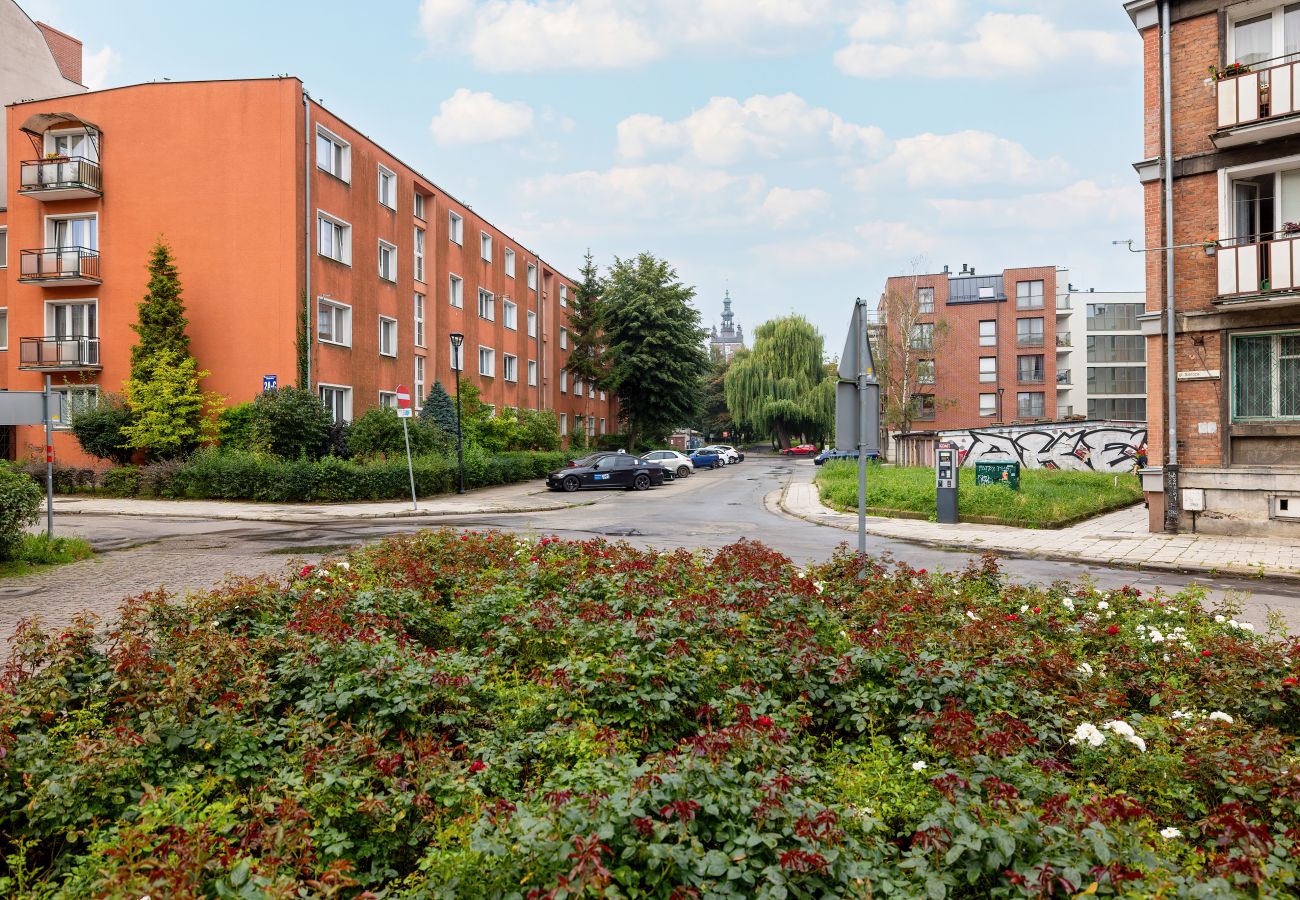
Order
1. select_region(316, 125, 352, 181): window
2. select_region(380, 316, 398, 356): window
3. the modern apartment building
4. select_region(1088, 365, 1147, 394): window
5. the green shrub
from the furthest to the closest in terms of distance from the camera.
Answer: select_region(1088, 365, 1147, 394): window < select_region(380, 316, 398, 356): window < select_region(316, 125, 352, 181): window < the modern apartment building < the green shrub

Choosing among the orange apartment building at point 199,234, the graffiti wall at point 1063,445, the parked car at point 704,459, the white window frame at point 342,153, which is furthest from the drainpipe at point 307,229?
the parked car at point 704,459

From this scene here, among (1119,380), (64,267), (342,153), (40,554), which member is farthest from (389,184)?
(1119,380)

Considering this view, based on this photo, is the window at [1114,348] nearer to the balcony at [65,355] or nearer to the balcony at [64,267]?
the balcony at [64,267]

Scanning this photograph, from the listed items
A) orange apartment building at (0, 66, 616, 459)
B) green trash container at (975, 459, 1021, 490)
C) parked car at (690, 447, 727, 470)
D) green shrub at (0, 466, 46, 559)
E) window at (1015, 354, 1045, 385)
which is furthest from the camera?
window at (1015, 354, 1045, 385)

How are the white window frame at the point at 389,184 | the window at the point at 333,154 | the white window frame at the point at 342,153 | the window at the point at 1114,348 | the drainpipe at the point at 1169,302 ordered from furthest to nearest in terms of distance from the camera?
the window at the point at 1114,348
the white window frame at the point at 389,184
the window at the point at 333,154
the white window frame at the point at 342,153
the drainpipe at the point at 1169,302

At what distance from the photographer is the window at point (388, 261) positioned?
3134 centimetres

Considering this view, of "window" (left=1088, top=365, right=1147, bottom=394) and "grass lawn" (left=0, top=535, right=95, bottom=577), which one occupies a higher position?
"window" (left=1088, top=365, right=1147, bottom=394)

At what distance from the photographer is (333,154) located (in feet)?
91.6

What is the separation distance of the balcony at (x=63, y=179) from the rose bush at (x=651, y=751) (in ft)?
90.2

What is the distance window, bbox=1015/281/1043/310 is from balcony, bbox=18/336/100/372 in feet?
203

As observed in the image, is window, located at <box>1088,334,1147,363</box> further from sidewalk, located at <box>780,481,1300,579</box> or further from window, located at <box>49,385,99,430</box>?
window, located at <box>49,385,99,430</box>

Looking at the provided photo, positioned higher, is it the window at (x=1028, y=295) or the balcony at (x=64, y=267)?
the window at (x=1028, y=295)

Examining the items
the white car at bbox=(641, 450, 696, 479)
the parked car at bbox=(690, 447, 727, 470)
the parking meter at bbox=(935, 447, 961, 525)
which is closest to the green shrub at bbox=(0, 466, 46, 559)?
the parking meter at bbox=(935, 447, 961, 525)

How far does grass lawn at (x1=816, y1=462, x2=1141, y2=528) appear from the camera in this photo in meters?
18.2
